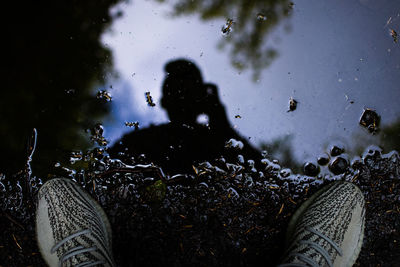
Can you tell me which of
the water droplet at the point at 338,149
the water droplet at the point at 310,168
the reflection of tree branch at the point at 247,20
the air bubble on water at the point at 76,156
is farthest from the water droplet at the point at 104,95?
the water droplet at the point at 338,149

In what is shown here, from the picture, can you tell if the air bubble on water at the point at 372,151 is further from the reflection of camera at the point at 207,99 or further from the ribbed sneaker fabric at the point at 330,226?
the reflection of camera at the point at 207,99

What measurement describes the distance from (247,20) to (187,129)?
84 cm

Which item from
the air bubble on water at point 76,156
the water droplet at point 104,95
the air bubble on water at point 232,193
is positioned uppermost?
the water droplet at point 104,95

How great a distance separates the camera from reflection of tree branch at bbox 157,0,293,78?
166 centimetres

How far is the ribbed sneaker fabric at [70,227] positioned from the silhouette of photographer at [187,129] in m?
0.52

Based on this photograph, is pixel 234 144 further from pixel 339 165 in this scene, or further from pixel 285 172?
pixel 339 165

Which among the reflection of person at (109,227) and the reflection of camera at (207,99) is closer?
the reflection of person at (109,227)

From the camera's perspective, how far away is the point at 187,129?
170cm

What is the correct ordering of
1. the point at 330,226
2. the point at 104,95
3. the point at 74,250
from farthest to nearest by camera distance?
the point at 104,95 → the point at 330,226 → the point at 74,250

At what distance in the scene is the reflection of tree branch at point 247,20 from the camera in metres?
1.66

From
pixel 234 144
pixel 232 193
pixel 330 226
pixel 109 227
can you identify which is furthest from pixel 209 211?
pixel 330 226

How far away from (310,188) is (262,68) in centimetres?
89

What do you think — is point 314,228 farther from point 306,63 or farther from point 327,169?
point 306,63

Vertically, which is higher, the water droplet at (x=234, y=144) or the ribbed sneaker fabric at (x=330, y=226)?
the water droplet at (x=234, y=144)
